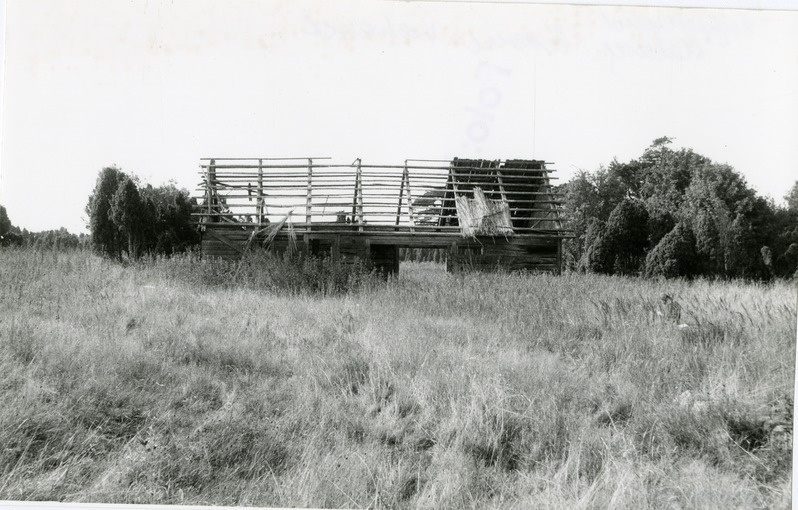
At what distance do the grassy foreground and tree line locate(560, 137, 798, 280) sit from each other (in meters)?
2.24

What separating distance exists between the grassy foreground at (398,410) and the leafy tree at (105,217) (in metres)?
8.80

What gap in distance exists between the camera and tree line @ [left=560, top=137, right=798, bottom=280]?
9.98 meters

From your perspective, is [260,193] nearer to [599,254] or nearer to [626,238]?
[599,254]

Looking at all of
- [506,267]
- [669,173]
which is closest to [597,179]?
[669,173]

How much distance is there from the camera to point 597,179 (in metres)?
29.2

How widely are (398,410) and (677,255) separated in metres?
15.3


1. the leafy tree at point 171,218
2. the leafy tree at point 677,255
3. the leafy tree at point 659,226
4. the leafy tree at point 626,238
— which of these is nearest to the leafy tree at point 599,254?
the leafy tree at point 626,238

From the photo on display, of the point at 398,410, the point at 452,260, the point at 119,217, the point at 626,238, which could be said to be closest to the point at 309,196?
the point at 452,260

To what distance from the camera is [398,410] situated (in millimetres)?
3797

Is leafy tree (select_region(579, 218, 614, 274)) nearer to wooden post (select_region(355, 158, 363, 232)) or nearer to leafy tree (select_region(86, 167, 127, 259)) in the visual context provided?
wooden post (select_region(355, 158, 363, 232))

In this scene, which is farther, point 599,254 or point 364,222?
point 599,254

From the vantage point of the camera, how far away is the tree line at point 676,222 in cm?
998

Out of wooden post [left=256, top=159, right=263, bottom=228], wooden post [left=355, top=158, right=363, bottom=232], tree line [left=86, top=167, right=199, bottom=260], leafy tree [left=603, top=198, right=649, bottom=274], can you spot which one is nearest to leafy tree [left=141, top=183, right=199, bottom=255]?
tree line [left=86, top=167, right=199, bottom=260]

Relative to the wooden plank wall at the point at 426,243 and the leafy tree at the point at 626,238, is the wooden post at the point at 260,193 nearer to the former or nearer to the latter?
the wooden plank wall at the point at 426,243
